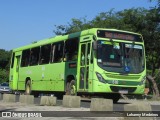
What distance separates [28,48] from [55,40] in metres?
4.47

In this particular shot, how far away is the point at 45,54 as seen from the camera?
85.0ft

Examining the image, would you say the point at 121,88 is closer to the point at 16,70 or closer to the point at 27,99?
the point at 27,99

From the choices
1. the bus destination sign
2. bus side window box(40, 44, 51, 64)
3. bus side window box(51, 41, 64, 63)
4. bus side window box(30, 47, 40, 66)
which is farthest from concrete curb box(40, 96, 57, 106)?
bus side window box(30, 47, 40, 66)

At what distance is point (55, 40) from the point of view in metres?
24.9

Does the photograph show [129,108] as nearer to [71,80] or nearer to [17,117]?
[17,117]

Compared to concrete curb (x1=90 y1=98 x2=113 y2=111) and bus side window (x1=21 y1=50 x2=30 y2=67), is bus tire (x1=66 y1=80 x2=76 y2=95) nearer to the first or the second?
concrete curb (x1=90 y1=98 x2=113 y2=111)

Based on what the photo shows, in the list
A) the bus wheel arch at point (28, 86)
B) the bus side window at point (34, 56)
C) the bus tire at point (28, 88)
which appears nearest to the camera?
the bus side window at point (34, 56)

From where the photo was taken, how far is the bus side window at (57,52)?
23812 millimetres

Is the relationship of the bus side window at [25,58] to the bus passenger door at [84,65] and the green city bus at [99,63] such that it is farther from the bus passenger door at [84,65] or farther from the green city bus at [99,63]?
the bus passenger door at [84,65]

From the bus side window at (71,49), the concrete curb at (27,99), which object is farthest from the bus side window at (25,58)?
the concrete curb at (27,99)

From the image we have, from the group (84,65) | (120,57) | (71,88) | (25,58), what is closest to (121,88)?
(120,57)

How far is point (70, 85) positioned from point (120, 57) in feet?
10.7

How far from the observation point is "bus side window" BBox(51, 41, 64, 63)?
23.8 meters

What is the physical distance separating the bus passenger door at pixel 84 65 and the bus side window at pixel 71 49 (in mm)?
576
